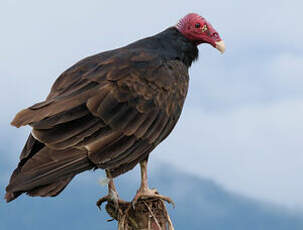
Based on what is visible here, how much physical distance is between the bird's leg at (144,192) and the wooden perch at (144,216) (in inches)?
1.6

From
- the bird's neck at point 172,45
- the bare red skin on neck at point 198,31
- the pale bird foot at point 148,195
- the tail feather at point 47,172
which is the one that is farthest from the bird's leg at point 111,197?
the bare red skin on neck at point 198,31

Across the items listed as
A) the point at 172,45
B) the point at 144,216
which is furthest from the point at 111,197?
the point at 172,45

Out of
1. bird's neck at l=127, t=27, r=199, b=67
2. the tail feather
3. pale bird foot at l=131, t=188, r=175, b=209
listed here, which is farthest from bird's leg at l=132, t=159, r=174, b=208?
bird's neck at l=127, t=27, r=199, b=67

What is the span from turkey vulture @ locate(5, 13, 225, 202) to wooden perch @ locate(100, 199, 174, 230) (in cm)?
13

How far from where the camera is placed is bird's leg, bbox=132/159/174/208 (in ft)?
17.4

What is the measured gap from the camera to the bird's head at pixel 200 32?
21.2 ft

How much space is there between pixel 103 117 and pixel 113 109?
0.15 m

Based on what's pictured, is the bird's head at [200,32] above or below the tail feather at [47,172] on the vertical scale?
above

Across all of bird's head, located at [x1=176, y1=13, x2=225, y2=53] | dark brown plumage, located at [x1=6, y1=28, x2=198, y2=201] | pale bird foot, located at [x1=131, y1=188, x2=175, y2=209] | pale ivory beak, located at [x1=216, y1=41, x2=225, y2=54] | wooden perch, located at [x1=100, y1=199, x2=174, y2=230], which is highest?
bird's head, located at [x1=176, y1=13, x2=225, y2=53]

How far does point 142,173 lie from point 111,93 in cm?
90

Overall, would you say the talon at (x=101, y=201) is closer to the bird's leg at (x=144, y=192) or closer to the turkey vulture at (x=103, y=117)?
the turkey vulture at (x=103, y=117)

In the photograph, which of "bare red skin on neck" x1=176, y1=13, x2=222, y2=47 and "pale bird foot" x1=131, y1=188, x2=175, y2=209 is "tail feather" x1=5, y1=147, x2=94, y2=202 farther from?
"bare red skin on neck" x1=176, y1=13, x2=222, y2=47

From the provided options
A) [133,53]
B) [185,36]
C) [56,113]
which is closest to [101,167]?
[56,113]

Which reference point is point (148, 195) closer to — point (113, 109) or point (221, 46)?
point (113, 109)
